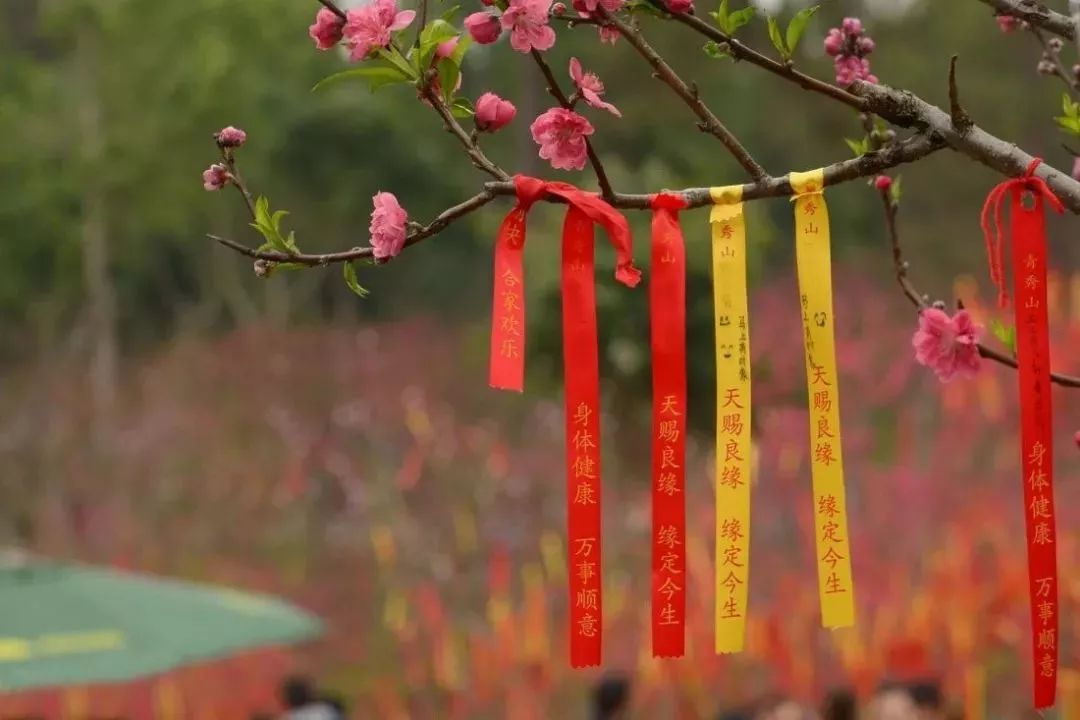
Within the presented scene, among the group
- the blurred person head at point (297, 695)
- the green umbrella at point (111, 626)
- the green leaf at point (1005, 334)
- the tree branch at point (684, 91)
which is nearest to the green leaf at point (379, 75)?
the tree branch at point (684, 91)

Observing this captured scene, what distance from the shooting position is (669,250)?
170cm

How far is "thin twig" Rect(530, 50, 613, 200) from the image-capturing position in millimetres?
1455

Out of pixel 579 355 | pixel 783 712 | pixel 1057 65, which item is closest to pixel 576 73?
pixel 579 355

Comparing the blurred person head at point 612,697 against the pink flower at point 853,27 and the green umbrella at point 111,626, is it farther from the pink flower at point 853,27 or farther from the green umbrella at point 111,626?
the pink flower at point 853,27

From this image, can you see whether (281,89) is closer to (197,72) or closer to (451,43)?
(197,72)

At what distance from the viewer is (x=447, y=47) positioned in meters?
1.49

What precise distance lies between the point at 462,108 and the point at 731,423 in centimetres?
48

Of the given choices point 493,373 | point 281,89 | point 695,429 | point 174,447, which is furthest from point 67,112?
point 493,373

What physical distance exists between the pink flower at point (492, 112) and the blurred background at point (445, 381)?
4.80 meters

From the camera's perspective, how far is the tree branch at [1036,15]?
162 centimetres

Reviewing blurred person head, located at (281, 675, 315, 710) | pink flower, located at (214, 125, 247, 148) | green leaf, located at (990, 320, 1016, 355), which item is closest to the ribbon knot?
green leaf, located at (990, 320, 1016, 355)

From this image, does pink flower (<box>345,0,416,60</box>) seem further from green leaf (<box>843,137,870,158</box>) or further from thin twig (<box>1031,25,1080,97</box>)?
thin twig (<box>1031,25,1080,97</box>)

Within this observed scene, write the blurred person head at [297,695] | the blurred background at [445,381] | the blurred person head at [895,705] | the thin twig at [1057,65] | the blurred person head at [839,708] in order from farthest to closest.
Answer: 1. the blurred background at [445,381]
2. the blurred person head at [297,695]
3. the blurred person head at [839,708]
4. the blurred person head at [895,705]
5. the thin twig at [1057,65]

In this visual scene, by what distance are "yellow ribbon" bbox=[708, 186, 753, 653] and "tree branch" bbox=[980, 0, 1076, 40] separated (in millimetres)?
365
